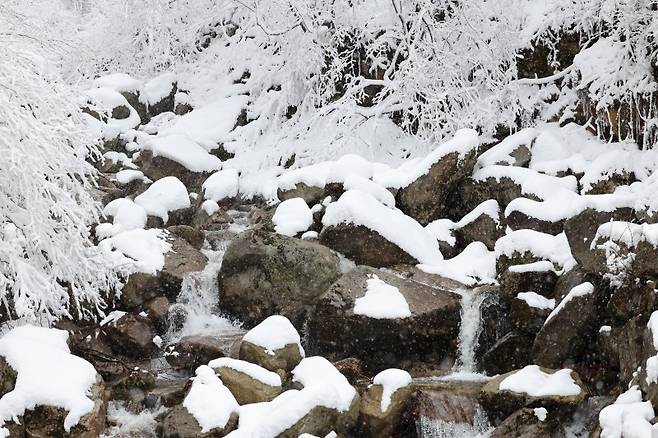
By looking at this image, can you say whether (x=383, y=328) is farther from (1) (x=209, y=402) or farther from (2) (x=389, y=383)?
(1) (x=209, y=402)

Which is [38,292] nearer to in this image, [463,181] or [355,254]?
[355,254]

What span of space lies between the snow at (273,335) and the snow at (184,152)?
677cm

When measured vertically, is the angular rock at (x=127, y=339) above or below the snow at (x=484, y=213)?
below

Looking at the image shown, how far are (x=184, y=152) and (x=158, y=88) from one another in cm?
431

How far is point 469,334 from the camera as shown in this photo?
26.4 feet

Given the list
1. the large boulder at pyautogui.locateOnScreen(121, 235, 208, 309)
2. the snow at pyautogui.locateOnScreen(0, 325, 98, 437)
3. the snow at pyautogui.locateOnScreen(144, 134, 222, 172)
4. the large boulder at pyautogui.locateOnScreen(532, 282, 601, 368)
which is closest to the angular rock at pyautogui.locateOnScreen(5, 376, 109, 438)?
the snow at pyautogui.locateOnScreen(0, 325, 98, 437)

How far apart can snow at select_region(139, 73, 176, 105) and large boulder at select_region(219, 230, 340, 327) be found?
9002 mm

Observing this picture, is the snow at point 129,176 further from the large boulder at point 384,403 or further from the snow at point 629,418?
the snow at point 629,418

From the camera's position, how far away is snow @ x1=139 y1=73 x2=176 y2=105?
1673 centimetres

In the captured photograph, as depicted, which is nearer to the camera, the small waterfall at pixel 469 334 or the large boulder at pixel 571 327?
the large boulder at pixel 571 327

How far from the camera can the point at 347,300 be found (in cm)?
792

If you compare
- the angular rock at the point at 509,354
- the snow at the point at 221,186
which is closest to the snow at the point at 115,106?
the snow at the point at 221,186

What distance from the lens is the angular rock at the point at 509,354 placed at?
7.47 metres

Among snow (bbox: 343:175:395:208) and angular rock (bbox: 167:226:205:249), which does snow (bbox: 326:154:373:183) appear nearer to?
snow (bbox: 343:175:395:208)
